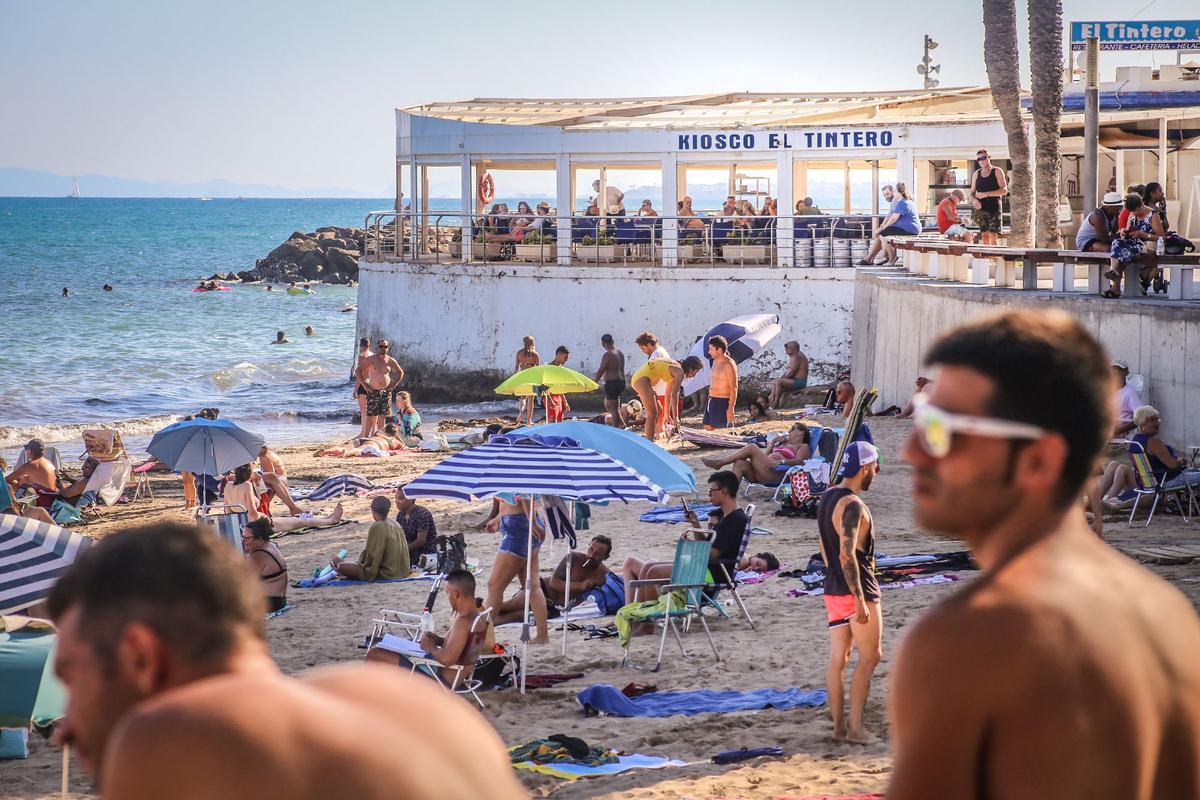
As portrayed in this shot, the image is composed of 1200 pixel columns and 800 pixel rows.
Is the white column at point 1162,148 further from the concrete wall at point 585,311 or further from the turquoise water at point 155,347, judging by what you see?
the turquoise water at point 155,347

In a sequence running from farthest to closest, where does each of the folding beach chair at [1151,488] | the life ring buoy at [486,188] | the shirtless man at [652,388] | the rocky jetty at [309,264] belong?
the rocky jetty at [309,264]
the life ring buoy at [486,188]
the shirtless man at [652,388]
the folding beach chair at [1151,488]

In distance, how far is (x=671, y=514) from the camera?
13.3 metres

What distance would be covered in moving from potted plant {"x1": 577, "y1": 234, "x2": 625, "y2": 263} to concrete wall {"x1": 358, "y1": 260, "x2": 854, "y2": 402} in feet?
1.67

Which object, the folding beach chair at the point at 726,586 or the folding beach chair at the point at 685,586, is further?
the folding beach chair at the point at 726,586

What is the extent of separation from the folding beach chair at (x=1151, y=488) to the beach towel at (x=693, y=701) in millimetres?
4118

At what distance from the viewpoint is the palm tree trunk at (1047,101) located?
17969 millimetres

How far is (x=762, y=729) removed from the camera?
7137mm

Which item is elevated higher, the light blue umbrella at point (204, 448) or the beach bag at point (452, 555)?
the light blue umbrella at point (204, 448)

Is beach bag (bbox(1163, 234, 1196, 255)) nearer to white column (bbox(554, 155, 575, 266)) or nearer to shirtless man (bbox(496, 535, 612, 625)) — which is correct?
shirtless man (bbox(496, 535, 612, 625))

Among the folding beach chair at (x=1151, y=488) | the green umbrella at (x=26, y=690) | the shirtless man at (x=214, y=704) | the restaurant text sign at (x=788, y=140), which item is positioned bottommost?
Answer: the green umbrella at (x=26, y=690)

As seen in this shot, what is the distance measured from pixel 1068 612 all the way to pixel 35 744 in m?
7.05

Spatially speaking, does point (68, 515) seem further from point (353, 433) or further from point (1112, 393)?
point (1112, 393)

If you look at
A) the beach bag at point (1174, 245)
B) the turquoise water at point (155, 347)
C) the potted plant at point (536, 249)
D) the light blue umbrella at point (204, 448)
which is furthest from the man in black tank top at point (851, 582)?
the potted plant at point (536, 249)

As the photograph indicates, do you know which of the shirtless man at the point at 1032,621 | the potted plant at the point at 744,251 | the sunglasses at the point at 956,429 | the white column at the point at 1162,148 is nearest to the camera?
the shirtless man at the point at 1032,621
